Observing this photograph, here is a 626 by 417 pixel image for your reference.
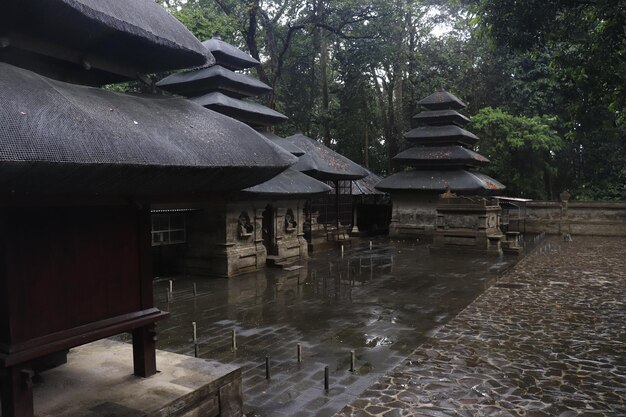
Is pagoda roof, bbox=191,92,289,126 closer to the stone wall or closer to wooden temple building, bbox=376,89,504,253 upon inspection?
wooden temple building, bbox=376,89,504,253

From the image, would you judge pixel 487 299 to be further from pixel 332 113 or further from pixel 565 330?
pixel 332 113

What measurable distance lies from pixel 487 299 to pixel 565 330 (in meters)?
2.94

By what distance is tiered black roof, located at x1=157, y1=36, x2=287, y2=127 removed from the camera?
17.2 meters

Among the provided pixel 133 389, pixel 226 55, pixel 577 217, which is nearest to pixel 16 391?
pixel 133 389

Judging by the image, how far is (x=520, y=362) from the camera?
786 centimetres

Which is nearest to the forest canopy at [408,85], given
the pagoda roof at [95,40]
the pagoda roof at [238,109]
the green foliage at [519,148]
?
the green foliage at [519,148]

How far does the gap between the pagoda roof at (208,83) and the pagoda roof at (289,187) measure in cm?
361

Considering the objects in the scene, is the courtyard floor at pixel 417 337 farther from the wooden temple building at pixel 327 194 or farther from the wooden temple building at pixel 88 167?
the wooden temple building at pixel 327 194

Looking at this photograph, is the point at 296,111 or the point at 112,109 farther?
the point at 296,111

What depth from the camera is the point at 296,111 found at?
36.9 metres

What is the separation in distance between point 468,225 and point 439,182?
4.83 meters

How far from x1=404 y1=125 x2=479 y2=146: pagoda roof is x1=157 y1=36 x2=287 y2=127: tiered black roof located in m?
12.0

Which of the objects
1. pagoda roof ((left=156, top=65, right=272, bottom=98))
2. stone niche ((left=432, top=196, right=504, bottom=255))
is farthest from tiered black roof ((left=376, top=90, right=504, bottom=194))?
pagoda roof ((left=156, top=65, right=272, bottom=98))

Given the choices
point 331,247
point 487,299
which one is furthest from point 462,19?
point 487,299
